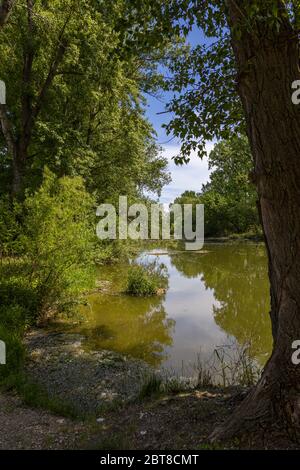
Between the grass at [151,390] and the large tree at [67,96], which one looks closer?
the grass at [151,390]

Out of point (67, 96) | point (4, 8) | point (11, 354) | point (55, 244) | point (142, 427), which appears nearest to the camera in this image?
point (142, 427)

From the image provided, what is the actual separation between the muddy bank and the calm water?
0.68m

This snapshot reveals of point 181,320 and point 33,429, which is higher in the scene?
point 33,429

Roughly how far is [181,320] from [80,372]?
16.6 feet

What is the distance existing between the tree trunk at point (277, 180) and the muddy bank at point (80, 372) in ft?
8.46

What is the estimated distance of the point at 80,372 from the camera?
A: 6.70m

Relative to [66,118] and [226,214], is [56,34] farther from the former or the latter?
[226,214]

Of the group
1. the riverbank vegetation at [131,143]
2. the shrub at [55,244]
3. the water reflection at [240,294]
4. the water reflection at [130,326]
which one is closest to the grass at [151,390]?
the riverbank vegetation at [131,143]

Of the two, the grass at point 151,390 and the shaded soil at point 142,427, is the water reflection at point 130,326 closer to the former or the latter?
the grass at point 151,390

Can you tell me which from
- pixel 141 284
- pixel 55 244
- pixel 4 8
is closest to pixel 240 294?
pixel 141 284

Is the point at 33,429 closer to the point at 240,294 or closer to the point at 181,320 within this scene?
A: the point at 181,320

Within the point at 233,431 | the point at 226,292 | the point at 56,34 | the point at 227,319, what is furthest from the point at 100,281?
the point at 233,431

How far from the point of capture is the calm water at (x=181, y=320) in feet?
27.9

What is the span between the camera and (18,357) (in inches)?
258
